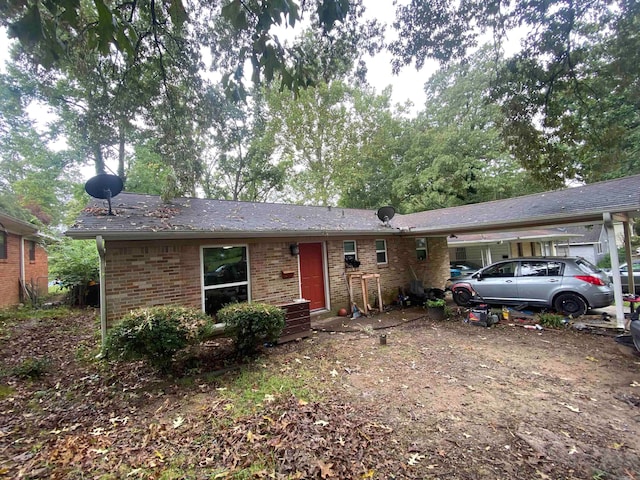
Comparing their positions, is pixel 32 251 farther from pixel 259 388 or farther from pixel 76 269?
pixel 259 388

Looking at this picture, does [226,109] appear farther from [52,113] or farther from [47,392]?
[52,113]

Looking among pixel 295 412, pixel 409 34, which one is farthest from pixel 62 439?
pixel 409 34

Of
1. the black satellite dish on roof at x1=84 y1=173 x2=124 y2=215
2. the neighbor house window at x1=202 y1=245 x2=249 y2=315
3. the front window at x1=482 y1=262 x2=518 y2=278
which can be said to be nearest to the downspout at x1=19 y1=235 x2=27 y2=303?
the black satellite dish on roof at x1=84 y1=173 x2=124 y2=215

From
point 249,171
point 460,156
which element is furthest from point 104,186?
point 460,156

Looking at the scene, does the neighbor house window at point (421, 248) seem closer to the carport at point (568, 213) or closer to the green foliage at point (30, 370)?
the carport at point (568, 213)

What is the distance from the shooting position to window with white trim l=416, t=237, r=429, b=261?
37.7ft

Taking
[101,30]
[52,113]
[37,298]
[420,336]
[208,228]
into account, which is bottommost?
[420,336]

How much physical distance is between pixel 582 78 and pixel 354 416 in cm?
896

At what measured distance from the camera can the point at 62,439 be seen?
3043 mm

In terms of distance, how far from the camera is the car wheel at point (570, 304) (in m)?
7.03

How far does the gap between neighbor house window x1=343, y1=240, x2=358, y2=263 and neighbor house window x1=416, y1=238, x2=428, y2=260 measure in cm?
341

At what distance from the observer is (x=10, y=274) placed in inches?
440

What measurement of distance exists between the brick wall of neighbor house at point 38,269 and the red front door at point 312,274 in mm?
13075

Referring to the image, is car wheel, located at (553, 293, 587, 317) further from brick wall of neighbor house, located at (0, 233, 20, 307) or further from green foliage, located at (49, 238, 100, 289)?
brick wall of neighbor house, located at (0, 233, 20, 307)
